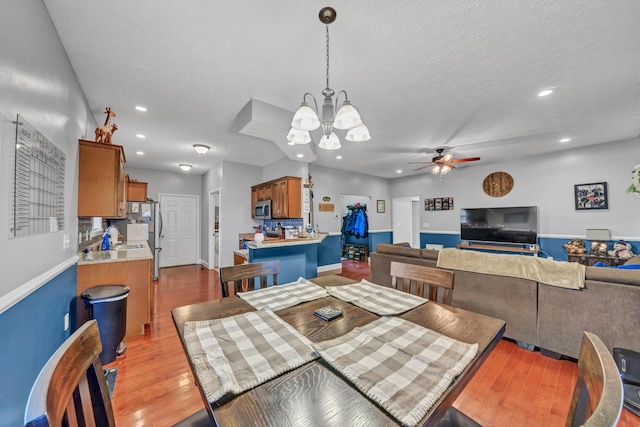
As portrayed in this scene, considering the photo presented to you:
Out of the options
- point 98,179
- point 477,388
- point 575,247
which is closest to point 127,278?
point 98,179

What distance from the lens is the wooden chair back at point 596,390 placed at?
447 millimetres

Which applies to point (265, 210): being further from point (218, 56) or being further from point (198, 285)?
point (218, 56)

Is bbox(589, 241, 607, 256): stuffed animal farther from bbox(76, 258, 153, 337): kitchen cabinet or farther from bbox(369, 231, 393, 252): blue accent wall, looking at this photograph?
bbox(76, 258, 153, 337): kitchen cabinet

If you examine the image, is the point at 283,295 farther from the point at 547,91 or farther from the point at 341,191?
the point at 341,191

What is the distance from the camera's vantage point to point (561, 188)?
16.0ft

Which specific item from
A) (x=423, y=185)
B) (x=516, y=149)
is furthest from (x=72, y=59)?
(x=423, y=185)

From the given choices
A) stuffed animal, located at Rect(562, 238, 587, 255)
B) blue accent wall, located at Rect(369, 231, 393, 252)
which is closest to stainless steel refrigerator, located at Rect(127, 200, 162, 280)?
blue accent wall, located at Rect(369, 231, 393, 252)

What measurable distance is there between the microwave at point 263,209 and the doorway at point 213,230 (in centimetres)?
116

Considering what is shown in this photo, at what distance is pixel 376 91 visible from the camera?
8.35 ft

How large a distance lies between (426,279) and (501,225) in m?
5.04

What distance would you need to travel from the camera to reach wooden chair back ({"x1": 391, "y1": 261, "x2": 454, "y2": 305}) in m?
1.50

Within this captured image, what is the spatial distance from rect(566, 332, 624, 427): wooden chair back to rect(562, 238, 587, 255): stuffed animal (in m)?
5.12

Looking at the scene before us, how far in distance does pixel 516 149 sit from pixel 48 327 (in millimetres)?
6575

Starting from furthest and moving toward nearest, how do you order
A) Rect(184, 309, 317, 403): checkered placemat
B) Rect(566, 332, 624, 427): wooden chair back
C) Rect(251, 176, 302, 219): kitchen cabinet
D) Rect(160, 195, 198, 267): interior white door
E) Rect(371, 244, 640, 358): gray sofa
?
Rect(160, 195, 198, 267): interior white door
Rect(251, 176, 302, 219): kitchen cabinet
Rect(371, 244, 640, 358): gray sofa
Rect(184, 309, 317, 403): checkered placemat
Rect(566, 332, 624, 427): wooden chair back
